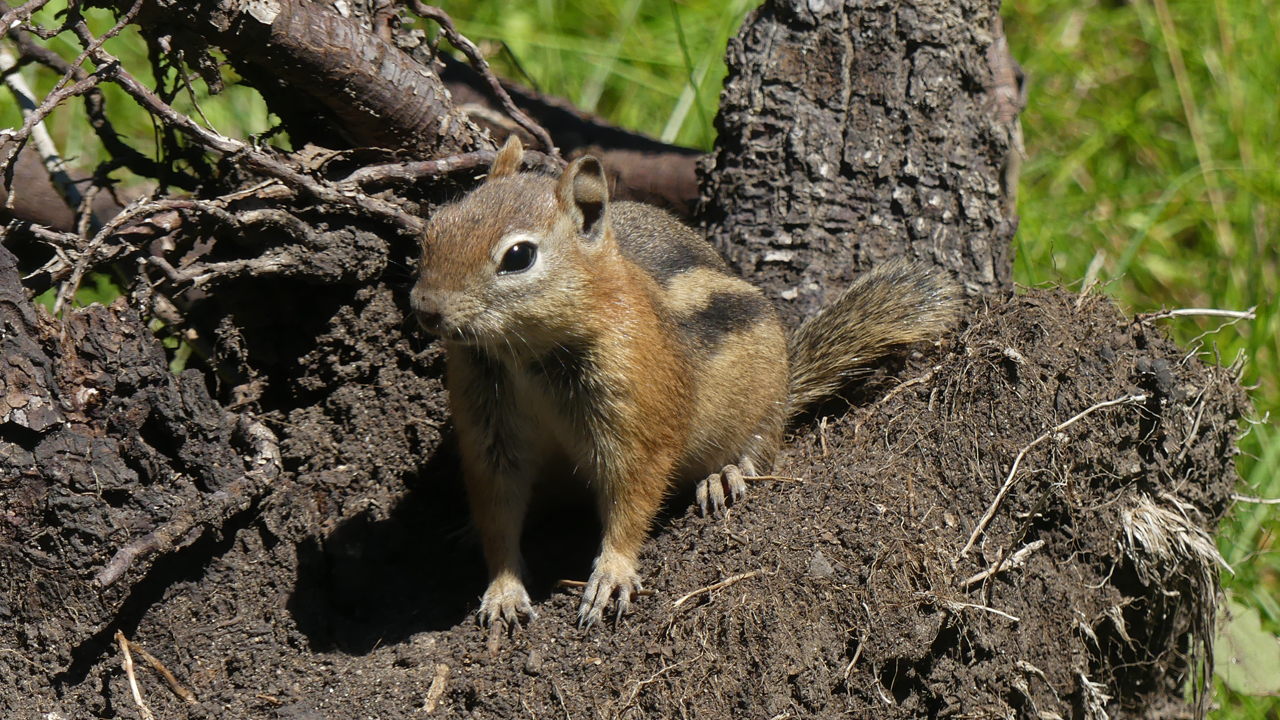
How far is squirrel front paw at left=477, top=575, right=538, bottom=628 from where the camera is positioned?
3.46 metres

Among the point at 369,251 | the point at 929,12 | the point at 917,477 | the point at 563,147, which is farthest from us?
the point at 563,147

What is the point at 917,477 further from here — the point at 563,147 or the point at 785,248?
the point at 563,147

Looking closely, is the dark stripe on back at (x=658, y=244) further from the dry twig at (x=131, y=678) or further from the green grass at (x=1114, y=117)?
the dry twig at (x=131, y=678)

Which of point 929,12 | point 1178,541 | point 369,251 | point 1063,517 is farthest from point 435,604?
point 929,12

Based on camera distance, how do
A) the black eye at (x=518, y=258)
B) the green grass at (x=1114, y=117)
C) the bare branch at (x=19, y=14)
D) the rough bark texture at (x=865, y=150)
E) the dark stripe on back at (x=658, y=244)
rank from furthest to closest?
the green grass at (x=1114, y=117) < the rough bark texture at (x=865, y=150) < the dark stripe on back at (x=658, y=244) < the black eye at (x=518, y=258) < the bare branch at (x=19, y=14)

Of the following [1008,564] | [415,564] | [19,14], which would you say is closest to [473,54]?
[19,14]

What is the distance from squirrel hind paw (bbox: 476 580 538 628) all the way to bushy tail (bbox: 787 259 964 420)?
1.40m

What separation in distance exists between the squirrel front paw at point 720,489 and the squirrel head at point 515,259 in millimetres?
924

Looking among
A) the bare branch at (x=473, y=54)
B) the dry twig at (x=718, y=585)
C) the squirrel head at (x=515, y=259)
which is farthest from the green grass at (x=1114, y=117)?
the dry twig at (x=718, y=585)

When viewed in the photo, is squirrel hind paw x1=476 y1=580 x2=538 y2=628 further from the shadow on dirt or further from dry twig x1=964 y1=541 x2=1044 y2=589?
dry twig x1=964 y1=541 x2=1044 y2=589

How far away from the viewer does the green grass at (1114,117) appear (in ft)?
18.0

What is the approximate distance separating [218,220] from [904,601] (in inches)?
102

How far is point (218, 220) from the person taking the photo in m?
3.45

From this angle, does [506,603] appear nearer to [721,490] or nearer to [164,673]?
[721,490]
